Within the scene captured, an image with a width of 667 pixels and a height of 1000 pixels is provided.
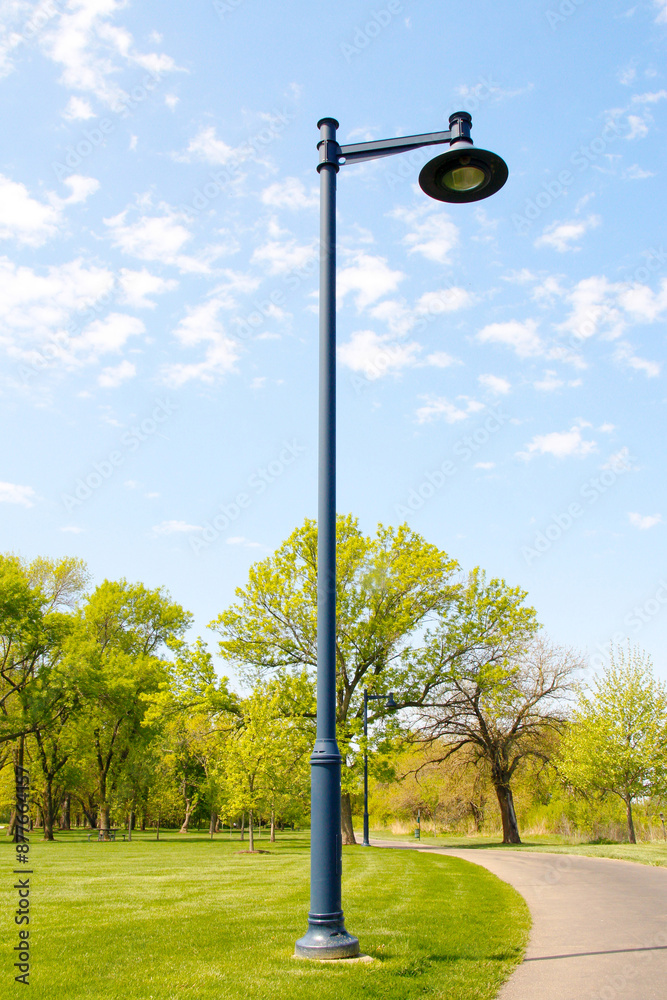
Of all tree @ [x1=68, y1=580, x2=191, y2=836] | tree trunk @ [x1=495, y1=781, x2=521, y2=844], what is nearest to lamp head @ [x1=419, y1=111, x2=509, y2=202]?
tree trunk @ [x1=495, y1=781, x2=521, y2=844]

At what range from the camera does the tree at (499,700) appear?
98.4 feet

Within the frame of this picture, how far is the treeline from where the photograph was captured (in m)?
28.9

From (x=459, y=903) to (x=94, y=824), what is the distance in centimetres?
6598

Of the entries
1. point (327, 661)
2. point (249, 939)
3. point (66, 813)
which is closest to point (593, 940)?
point (249, 939)

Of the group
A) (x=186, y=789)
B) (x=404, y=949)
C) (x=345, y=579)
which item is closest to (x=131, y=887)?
(x=404, y=949)

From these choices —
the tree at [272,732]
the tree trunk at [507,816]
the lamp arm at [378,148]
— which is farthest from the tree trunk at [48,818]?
the lamp arm at [378,148]

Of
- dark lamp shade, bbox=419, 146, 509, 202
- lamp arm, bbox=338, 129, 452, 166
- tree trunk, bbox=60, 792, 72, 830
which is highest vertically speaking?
lamp arm, bbox=338, 129, 452, 166

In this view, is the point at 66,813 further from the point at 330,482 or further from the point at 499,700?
the point at 330,482

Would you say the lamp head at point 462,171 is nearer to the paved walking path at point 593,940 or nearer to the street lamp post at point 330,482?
the street lamp post at point 330,482

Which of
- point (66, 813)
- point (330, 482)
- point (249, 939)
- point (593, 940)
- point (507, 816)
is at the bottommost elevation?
point (66, 813)

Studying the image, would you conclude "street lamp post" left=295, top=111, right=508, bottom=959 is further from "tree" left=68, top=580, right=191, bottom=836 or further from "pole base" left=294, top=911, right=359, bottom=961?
"tree" left=68, top=580, right=191, bottom=836

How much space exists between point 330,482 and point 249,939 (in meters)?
A: 4.46

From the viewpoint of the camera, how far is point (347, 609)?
28.7 meters

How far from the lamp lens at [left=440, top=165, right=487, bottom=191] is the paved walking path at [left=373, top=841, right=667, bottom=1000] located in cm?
710
